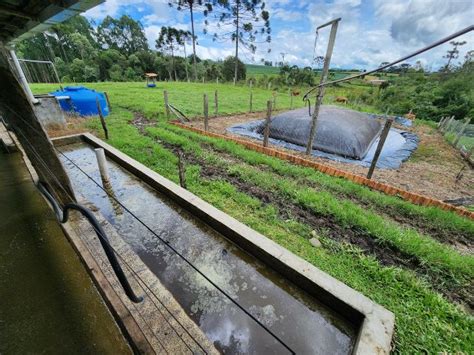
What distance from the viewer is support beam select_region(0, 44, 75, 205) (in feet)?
7.47

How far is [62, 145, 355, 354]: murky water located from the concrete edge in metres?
0.12

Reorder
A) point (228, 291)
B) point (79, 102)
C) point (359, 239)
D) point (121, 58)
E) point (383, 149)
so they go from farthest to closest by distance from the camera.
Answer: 1. point (121, 58)
2. point (79, 102)
3. point (383, 149)
4. point (359, 239)
5. point (228, 291)

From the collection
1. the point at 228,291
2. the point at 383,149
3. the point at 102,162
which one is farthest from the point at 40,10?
the point at 383,149

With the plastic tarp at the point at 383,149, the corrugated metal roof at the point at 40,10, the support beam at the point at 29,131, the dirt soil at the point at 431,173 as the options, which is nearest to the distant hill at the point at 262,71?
the plastic tarp at the point at 383,149

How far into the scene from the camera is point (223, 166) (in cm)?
500

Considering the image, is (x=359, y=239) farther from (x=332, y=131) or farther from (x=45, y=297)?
(x=332, y=131)

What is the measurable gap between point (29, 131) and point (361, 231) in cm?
468

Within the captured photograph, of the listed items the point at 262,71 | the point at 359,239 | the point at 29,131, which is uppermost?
the point at 262,71

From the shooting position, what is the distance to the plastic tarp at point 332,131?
6781mm

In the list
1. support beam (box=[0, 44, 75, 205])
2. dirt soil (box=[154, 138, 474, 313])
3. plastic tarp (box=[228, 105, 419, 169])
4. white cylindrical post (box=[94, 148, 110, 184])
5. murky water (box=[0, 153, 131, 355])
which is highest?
support beam (box=[0, 44, 75, 205])

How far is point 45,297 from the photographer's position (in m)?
2.06

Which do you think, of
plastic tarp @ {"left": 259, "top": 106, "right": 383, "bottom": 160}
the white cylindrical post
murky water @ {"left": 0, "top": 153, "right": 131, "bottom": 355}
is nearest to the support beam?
murky water @ {"left": 0, "top": 153, "right": 131, "bottom": 355}

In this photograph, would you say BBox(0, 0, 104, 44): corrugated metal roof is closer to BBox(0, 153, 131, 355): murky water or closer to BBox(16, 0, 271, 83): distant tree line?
BBox(0, 153, 131, 355): murky water

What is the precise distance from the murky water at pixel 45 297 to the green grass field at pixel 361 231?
78.4 inches
